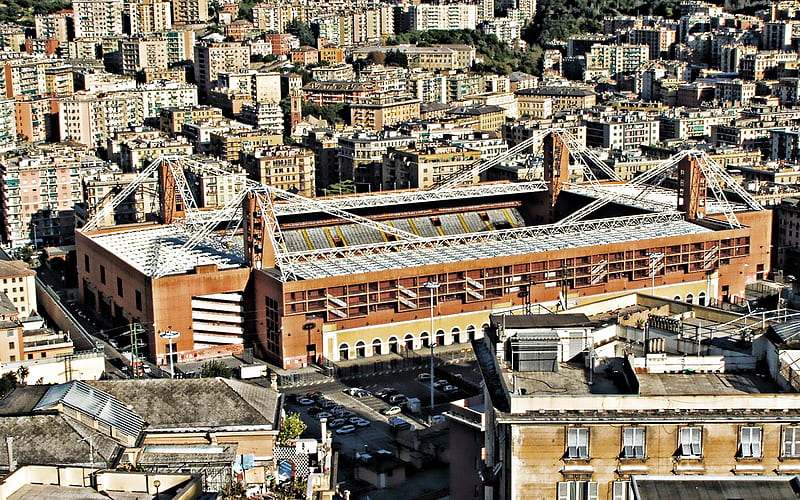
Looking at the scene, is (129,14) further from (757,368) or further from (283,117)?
(757,368)

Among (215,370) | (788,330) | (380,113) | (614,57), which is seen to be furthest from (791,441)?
(614,57)

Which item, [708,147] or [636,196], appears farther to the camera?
[708,147]

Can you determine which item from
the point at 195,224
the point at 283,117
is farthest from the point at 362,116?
the point at 195,224

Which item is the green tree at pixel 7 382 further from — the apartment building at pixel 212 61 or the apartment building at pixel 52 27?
the apartment building at pixel 52 27

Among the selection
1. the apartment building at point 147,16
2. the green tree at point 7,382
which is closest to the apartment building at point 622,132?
the green tree at point 7,382

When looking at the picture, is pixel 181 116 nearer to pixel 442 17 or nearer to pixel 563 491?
pixel 442 17

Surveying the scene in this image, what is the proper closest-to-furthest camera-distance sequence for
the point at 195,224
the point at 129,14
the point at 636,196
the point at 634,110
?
the point at 195,224
the point at 636,196
the point at 634,110
the point at 129,14

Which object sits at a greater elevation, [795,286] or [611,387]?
[611,387]
